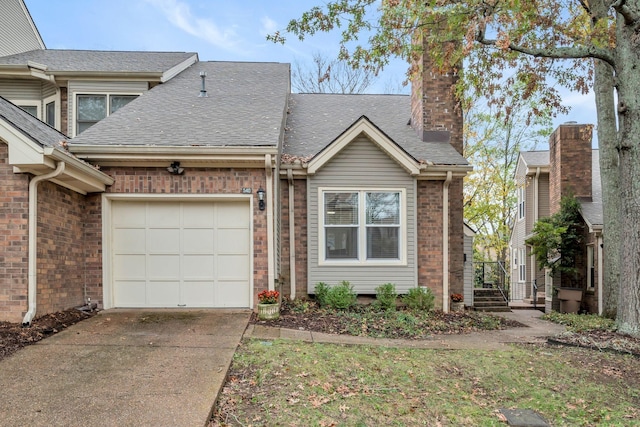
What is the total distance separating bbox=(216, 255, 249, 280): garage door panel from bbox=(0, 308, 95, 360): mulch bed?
2365 millimetres

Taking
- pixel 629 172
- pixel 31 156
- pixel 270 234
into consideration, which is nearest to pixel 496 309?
Answer: pixel 629 172

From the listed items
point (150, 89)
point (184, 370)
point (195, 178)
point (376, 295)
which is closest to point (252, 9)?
point (150, 89)

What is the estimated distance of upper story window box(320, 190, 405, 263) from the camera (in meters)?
9.50

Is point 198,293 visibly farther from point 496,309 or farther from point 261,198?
point 496,309

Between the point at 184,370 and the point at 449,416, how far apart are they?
9.15 feet

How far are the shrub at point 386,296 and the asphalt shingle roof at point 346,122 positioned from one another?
291cm

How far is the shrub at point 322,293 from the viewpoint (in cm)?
916

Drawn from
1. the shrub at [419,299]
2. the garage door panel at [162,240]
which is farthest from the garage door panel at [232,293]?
the shrub at [419,299]

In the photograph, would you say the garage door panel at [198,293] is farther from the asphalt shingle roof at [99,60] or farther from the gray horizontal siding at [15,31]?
the gray horizontal siding at [15,31]

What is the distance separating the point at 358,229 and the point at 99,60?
372 inches

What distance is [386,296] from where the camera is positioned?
30.5 ft

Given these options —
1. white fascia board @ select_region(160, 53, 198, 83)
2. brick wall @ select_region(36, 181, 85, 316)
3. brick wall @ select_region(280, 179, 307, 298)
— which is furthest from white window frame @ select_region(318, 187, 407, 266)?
white fascia board @ select_region(160, 53, 198, 83)

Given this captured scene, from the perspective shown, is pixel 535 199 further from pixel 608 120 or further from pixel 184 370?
pixel 184 370

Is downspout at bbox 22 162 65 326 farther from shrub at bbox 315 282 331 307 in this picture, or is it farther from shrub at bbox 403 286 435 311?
shrub at bbox 403 286 435 311
